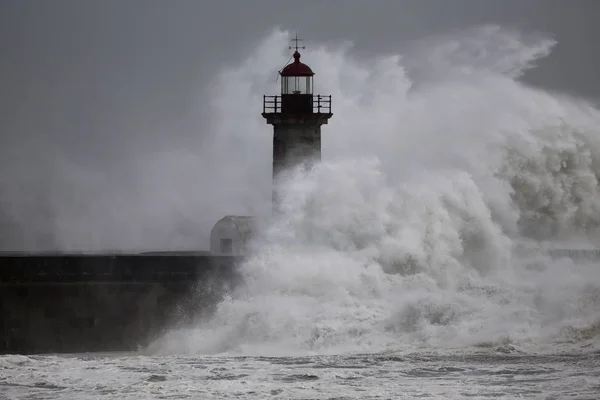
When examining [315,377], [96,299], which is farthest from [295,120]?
[315,377]

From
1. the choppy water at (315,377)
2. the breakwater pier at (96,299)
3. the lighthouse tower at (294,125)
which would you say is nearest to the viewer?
the choppy water at (315,377)

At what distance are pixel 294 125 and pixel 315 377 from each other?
772 cm

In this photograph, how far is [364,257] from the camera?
18.2 m

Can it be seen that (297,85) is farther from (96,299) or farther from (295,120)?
(96,299)

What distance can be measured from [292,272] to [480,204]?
3.29m

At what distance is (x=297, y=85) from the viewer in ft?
69.6

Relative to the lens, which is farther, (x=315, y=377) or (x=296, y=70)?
(x=296, y=70)

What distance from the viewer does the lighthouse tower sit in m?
20.7

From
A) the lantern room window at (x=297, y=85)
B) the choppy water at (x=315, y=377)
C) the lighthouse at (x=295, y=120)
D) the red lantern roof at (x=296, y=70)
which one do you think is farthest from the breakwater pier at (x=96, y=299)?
the red lantern roof at (x=296, y=70)

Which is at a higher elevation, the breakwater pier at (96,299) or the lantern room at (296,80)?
the lantern room at (296,80)

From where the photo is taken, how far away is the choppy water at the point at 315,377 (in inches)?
509

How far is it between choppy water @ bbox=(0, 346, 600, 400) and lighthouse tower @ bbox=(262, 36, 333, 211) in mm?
5690

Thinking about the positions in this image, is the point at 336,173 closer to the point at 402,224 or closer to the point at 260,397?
the point at 402,224

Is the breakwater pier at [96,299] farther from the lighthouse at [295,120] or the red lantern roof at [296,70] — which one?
the red lantern roof at [296,70]
